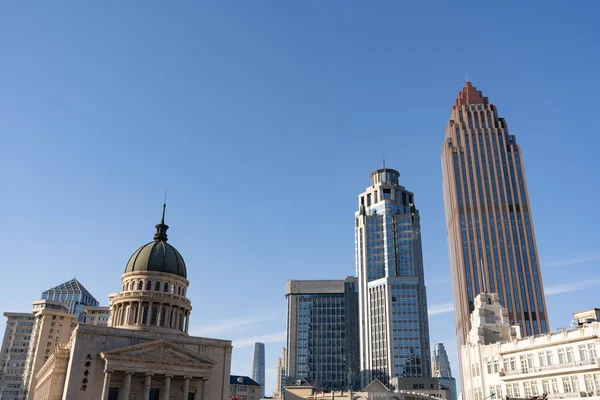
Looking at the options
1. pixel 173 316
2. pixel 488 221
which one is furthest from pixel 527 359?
pixel 488 221

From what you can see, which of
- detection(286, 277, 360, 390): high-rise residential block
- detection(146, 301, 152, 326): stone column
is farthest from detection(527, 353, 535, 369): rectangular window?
detection(286, 277, 360, 390): high-rise residential block

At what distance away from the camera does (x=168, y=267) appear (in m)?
93.6

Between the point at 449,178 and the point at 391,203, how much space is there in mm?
22173

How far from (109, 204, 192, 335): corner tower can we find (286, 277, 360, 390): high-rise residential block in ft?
339

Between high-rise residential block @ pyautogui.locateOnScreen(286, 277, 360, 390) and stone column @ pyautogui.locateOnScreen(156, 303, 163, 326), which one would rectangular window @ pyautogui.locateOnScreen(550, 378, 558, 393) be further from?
high-rise residential block @ pyautogui.locateOnScreen(286, 277, 360, 390)

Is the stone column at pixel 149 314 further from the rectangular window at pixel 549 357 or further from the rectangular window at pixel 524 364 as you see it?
the rectangular window at pixel 549 357

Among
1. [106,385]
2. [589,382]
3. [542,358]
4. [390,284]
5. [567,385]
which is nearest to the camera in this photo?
[589,382]

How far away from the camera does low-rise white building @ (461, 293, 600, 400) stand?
64.5 m

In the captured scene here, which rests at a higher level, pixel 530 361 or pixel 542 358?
pixel 542 358

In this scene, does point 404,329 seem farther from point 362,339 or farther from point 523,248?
point 523,248

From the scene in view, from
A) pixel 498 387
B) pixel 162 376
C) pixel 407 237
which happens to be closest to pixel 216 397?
pixel 162 376

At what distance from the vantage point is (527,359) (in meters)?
73.2

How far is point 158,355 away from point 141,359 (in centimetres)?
241

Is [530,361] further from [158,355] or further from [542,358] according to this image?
[158,355]
